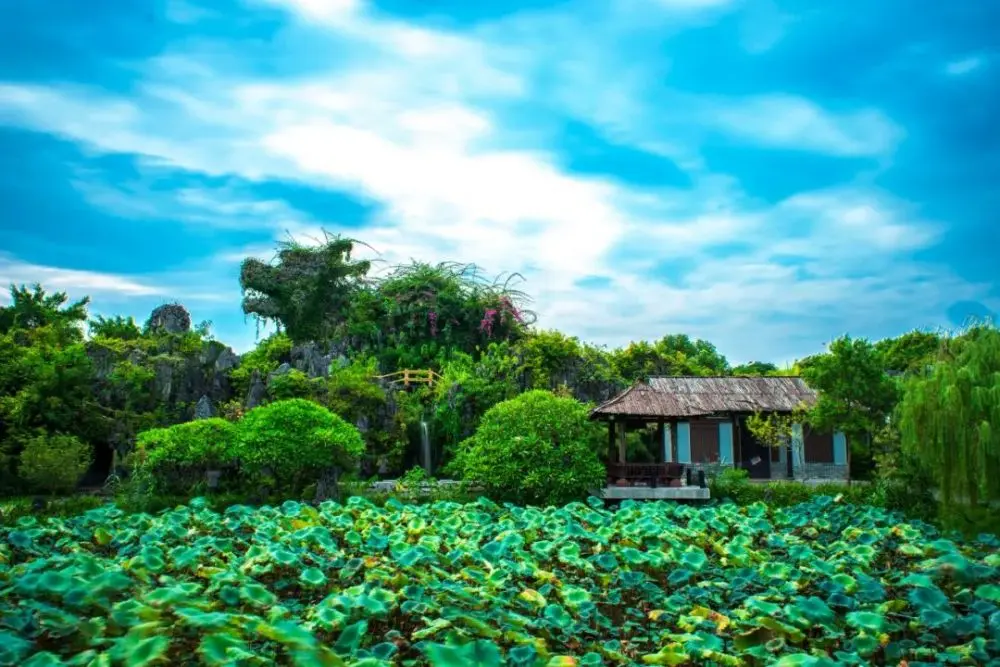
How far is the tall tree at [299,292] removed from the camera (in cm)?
2794

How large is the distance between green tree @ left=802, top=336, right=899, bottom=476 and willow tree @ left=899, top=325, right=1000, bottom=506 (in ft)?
16.9

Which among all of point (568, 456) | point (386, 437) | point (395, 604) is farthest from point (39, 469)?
point (395, 604)

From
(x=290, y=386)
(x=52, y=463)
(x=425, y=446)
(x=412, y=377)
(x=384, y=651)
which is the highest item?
(x=412, y=377)

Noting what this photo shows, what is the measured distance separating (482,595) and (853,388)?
47.2ft

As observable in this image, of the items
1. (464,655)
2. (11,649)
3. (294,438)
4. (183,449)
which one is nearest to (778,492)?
(294,438)

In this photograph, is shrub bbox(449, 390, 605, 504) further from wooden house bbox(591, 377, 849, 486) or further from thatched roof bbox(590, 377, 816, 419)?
wooden house bbox(591, 377, 849, 486)

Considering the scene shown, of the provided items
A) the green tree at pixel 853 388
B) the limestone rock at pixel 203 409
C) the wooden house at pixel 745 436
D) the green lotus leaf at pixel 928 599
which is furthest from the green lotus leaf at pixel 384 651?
the limestone rock at pixel 203 409

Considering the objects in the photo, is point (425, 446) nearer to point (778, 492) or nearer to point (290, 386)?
point (290, 386)

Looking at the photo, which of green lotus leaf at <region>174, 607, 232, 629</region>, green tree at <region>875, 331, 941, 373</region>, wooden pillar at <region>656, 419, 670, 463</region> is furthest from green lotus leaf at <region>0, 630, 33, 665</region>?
green tree at <region>875, 331, 941, 373</region>

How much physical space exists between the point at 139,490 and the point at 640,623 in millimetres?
12135

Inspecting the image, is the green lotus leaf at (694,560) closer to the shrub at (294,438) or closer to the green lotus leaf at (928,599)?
the green lotus leaf at (928,599)

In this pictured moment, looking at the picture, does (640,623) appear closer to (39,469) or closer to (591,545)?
(591,545)

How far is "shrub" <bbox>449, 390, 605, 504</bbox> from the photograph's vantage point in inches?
645

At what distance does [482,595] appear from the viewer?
6.62 meters
